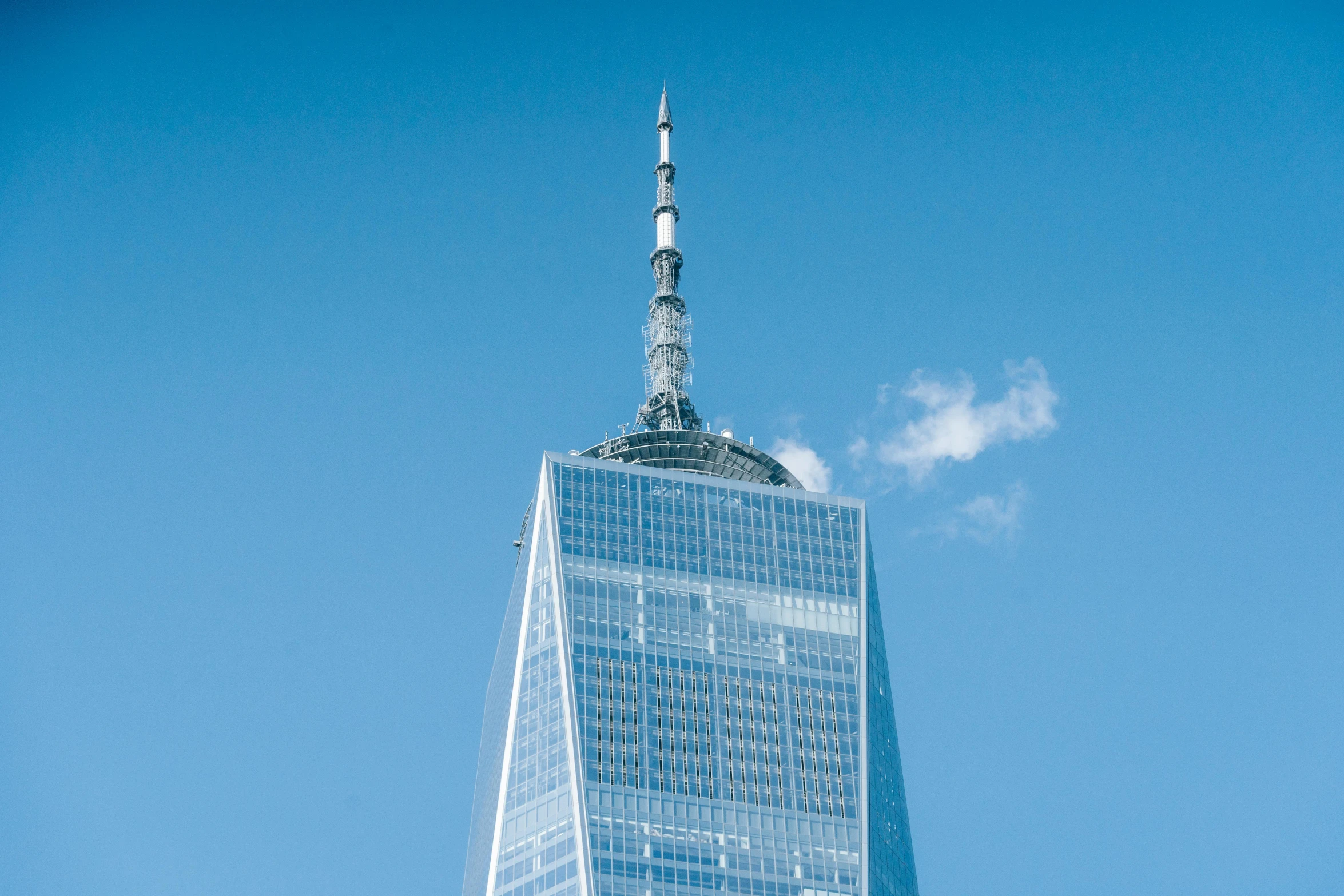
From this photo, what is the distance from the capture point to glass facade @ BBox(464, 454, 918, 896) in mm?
162625

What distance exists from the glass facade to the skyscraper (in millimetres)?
180

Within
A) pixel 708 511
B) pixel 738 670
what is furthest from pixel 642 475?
pixel 738 670

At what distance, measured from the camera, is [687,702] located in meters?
173

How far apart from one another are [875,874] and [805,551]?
3606 centimetres

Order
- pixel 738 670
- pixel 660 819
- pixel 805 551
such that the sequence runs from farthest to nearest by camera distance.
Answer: pixel 805 551 < pixel 738 670 < pixel 660 819

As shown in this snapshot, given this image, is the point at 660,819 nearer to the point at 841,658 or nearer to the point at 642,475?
the point at 841,658

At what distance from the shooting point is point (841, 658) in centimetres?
18038

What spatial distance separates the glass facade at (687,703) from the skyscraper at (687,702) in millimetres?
180

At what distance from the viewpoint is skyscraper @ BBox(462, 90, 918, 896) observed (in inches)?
6403

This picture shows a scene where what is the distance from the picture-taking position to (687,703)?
568ft

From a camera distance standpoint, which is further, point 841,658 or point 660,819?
point 841,658

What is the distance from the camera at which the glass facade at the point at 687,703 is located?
162625 millimetres

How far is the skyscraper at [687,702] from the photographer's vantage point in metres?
163

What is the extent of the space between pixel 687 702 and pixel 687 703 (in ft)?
0.16
